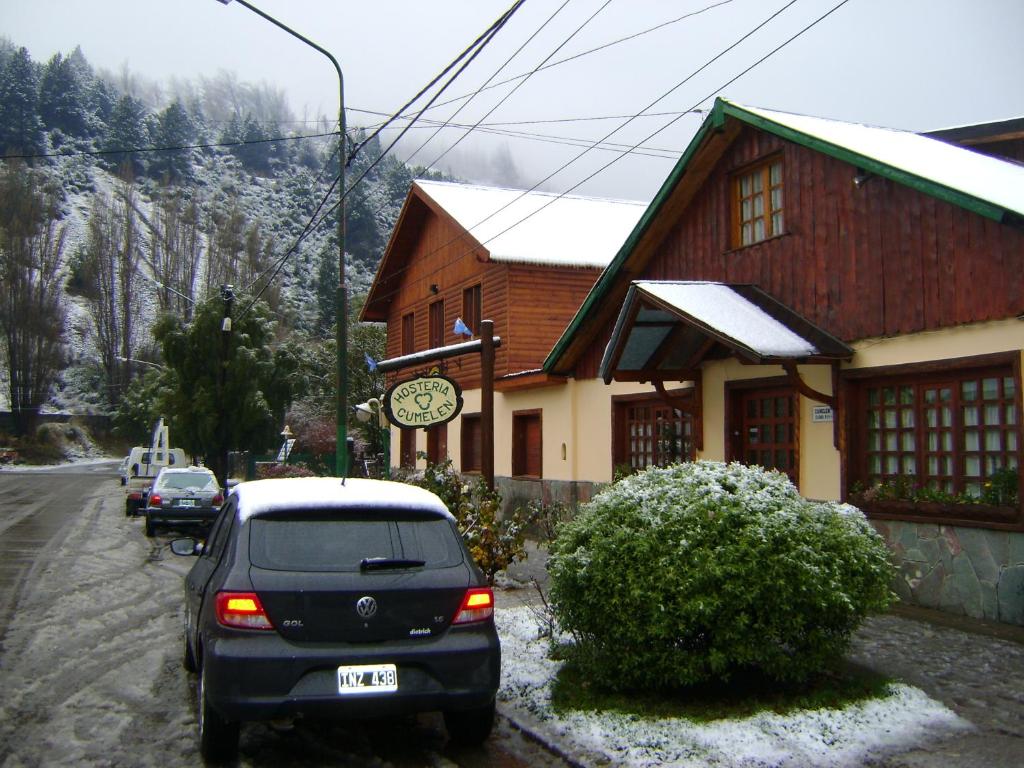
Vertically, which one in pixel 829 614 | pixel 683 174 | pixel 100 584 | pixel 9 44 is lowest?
pixel 100 584

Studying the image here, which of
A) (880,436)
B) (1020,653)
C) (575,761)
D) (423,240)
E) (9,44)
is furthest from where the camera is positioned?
(9,44)

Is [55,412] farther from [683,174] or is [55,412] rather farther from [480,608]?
[480,608]

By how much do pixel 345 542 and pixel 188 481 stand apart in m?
16.7

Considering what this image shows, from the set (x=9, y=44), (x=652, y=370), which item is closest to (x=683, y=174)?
(x=652, y=370)

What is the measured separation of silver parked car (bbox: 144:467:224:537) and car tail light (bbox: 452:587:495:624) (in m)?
16.0

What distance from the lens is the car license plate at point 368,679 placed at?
16.7 ft

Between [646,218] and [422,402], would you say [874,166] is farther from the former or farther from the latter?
[422,402]

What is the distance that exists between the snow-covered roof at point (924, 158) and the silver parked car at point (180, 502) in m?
13.9

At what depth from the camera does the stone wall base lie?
8750 millimetres

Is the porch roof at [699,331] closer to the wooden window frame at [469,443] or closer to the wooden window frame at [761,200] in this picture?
the wooden window frame at [761,200]

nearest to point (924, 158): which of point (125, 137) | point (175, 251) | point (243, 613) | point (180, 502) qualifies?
point (243, 613)

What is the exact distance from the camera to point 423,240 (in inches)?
1053

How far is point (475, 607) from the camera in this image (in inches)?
218

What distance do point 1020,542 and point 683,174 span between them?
713 centimetres
